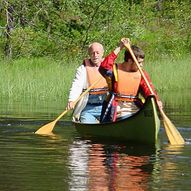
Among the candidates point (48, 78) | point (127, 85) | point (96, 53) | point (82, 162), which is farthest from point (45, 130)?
point (48, 78)

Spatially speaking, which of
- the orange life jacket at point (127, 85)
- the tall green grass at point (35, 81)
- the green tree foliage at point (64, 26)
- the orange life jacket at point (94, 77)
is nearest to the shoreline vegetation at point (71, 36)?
the green tree foliage at point (64, 26)

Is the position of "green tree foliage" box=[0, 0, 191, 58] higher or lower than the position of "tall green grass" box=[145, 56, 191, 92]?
higher

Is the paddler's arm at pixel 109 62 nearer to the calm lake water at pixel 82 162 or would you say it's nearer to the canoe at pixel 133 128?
the canoe at pixel 133 128

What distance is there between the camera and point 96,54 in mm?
11234

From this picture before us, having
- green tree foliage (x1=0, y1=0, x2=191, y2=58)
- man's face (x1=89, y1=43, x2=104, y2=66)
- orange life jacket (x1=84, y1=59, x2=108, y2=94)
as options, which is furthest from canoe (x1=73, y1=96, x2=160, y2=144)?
green tree foliage (x1=0, y1=0, x2=191, y2=58)

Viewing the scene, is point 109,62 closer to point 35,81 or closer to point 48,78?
point 35,81

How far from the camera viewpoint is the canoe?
33.0 ft

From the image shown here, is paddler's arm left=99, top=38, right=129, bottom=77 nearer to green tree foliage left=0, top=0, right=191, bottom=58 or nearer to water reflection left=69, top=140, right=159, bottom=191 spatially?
water reflection left=69, top=140, right=159, bottom=191

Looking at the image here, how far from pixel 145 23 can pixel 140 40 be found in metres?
4.16

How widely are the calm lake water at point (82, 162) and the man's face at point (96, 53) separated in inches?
38.0

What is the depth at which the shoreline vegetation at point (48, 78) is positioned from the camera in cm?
1842

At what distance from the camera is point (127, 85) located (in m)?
10.7

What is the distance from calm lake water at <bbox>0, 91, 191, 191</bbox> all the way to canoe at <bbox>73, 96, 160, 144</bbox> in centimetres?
16

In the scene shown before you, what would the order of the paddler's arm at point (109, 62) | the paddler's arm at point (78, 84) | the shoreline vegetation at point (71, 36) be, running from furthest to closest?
1. the shoreline vegetation at point (71, 36)
2. the paddler's arm at point (78, 84)
3. the paddler's arm at point (109, 62)
